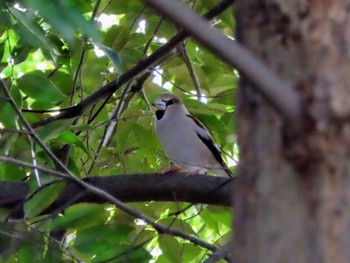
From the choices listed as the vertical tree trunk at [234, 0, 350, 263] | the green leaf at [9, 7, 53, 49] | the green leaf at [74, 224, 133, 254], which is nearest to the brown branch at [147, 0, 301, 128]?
the vertical tree trunk at [234, 0, 350, 263]

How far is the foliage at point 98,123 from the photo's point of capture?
2705 millimetres

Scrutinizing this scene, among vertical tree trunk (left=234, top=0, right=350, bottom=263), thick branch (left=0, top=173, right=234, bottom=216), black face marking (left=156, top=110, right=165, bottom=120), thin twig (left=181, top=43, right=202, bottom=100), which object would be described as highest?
black face marking (left=156, top=110, right=165, bottom=120)

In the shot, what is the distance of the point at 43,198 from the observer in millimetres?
2686

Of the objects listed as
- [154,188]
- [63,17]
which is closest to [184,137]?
[154,188]

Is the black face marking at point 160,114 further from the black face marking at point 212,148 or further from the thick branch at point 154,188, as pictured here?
the thick branch at point 154,188

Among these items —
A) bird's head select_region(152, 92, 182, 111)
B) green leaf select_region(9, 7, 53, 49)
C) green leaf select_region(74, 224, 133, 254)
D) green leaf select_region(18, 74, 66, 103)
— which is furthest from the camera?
bird's head select_region(152, 92, 182, 111)

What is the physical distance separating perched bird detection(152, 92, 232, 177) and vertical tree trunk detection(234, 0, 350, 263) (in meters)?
3.79

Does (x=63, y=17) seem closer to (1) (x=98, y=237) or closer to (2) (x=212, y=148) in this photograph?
(1) (x=98, y=237)

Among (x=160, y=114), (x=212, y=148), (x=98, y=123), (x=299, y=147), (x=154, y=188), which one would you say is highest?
(x=160, y=114)

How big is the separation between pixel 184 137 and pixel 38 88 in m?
2.22

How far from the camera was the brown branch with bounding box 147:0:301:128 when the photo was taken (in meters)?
1.16

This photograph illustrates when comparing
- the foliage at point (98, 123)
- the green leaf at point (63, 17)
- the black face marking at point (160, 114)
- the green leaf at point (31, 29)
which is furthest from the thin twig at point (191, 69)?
the green leaf at point (63, 17)

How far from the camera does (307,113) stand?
1.23m

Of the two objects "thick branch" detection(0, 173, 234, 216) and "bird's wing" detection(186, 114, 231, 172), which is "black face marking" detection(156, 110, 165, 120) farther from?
"thick branch" detection(0, 173, 234, 216)
